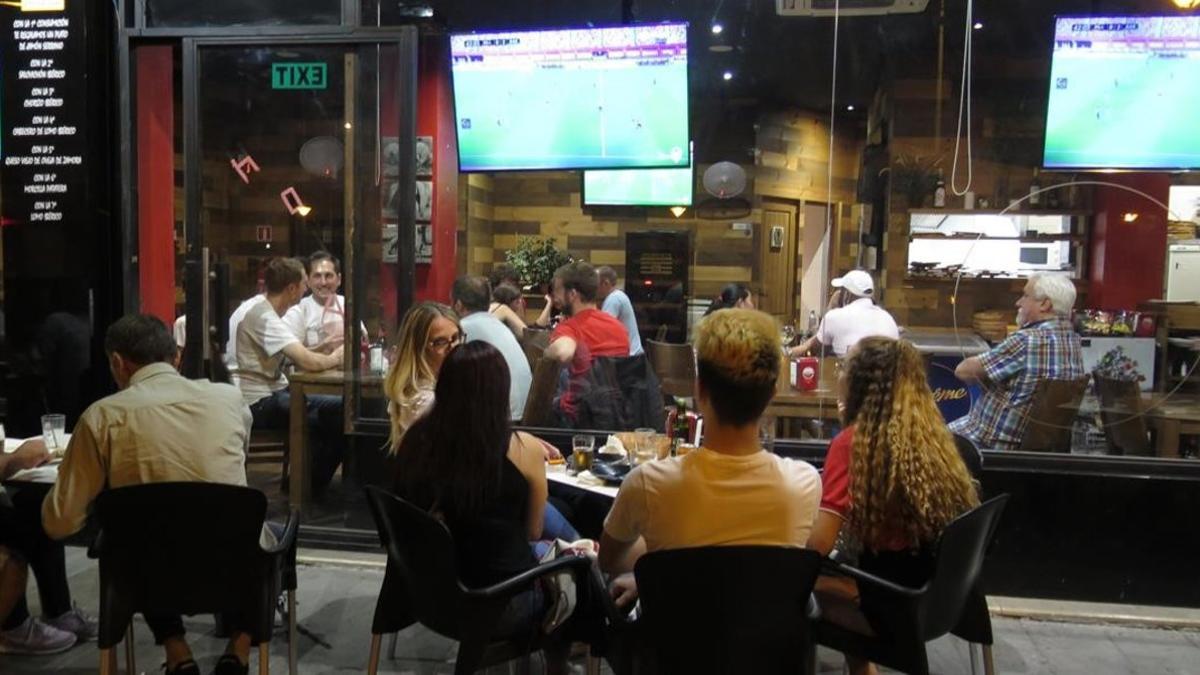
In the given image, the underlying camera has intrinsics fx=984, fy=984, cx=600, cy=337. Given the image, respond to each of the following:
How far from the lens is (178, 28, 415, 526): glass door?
4.37m

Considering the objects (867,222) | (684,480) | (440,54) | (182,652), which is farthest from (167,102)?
(867,222)

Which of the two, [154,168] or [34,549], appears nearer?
[34,549]

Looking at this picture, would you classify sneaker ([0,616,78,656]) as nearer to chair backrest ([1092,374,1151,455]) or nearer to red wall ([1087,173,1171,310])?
chair backrest ([1092,374,1151,455])

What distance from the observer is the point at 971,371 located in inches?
165

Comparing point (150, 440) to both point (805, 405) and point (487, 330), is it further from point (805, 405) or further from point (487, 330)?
point (805, 405)

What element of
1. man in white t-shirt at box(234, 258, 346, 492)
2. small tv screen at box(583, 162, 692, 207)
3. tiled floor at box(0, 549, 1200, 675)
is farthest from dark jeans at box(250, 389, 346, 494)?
small tv screen at box(583, 162, 692, 207)

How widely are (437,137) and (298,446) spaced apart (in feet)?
6.39

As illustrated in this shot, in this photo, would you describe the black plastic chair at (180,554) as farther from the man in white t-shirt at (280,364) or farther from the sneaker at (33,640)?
the man in white t-shirt at (280,364)

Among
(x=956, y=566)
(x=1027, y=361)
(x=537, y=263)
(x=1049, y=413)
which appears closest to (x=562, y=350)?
(x=1027, y=361)

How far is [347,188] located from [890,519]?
3.01 meters

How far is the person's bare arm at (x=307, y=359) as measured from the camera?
15.9 ft

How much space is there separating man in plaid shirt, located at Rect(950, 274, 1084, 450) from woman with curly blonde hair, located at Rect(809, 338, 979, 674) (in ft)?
5.75

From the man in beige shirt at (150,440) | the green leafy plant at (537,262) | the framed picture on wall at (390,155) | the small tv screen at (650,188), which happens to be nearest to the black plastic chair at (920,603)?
the man in beige shirt at (150,440)

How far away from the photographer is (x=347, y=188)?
4.48 meters
